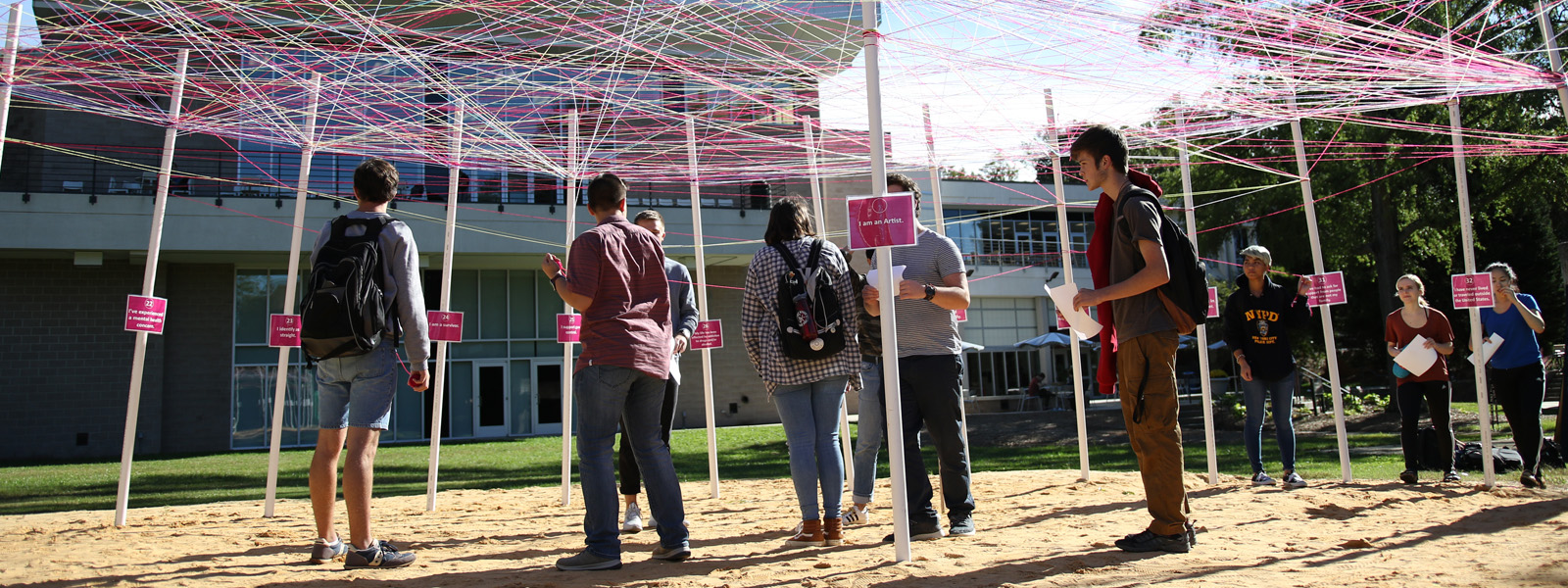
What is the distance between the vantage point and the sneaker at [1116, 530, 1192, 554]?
3791mm

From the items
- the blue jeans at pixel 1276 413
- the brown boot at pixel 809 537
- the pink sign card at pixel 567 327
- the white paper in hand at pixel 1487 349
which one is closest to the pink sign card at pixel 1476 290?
the white paper in hand at pixel 1487 349

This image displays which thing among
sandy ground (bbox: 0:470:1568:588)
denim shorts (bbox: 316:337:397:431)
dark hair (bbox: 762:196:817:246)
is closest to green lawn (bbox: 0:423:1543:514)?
sandy ground (bbox: 0:470:1568:588)

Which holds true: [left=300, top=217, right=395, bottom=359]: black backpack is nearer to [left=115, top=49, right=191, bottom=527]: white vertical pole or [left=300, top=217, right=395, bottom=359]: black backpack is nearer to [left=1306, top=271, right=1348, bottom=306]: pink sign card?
[left=115, top=49, right=191, bottom=527]: white vertical pole

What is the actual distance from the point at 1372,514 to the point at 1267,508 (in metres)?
0.49

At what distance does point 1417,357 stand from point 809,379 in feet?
15.7

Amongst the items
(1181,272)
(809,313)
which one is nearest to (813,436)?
(809,313)

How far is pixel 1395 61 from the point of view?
16.7 ft

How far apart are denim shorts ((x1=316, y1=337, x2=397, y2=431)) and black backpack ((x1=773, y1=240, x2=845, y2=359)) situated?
172 centimetres

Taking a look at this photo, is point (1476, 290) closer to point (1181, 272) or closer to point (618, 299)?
point (1181, 272)

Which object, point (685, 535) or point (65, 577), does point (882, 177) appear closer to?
point (685, 535)

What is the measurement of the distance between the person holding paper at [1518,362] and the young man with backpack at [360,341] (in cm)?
671


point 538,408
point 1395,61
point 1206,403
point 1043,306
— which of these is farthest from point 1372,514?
point 1043,306

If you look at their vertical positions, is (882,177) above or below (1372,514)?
above

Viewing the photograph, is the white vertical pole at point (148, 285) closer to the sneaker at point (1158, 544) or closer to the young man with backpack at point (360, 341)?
the young man with backpack at point (360, 341)
